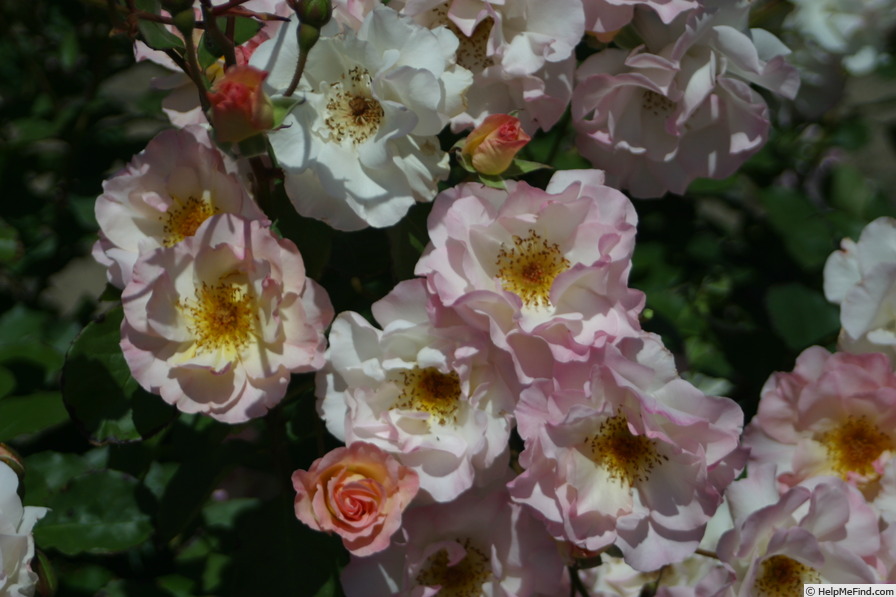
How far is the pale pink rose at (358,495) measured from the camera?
32.5 inches

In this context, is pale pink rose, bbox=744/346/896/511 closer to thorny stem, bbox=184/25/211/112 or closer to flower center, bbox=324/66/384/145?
flower center, bbox=324/66/384/145

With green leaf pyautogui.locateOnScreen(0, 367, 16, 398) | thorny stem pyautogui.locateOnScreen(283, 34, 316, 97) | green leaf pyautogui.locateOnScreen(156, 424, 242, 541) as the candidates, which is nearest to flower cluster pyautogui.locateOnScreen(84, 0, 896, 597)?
thorny stem pyautogui.locateOnScreen(283, 34, 316, 97)

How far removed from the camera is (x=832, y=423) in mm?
1042

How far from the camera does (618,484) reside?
35.9 inches

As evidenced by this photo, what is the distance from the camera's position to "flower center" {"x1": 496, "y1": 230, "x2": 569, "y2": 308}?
0.92 metres

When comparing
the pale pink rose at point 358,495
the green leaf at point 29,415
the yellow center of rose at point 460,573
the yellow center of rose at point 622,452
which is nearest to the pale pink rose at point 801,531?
the yellow center of rose at point 622,452

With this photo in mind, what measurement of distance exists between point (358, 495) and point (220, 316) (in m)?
0.23

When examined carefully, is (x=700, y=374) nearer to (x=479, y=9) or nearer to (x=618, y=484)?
(x=618, y=484)

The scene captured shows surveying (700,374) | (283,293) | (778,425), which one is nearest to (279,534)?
(283,293)

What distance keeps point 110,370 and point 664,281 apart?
91 cm

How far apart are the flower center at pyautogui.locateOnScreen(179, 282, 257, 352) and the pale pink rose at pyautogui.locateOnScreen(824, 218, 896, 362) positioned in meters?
0.66

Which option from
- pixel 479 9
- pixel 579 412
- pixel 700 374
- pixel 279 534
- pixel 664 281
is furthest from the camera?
pixel 664 281

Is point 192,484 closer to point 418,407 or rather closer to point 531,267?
point 418,407

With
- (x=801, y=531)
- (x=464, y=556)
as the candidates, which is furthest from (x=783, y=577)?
(x=464, y=556)
